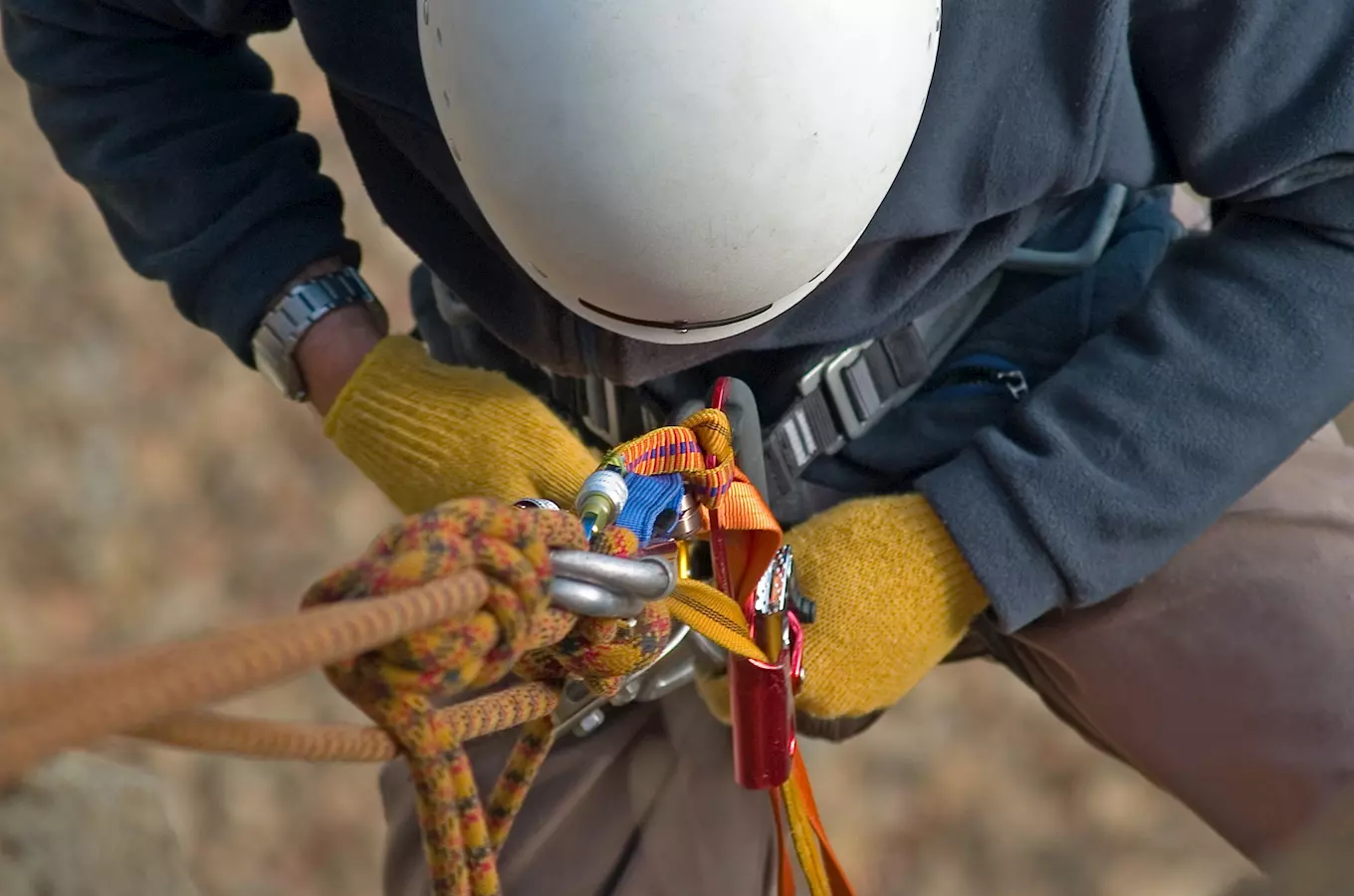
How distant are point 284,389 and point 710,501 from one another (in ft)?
1.10

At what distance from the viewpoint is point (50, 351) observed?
1161 millimetres

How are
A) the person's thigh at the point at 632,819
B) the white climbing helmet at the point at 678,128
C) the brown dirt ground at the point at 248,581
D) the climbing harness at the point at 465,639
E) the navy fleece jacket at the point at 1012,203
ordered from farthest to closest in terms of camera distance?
the brown dirt ground at the point at 248,581, the person's thigh at the point at 632,819, the navy fleece jacket at the point at 1012,203, the white climbing helmet at the point at 678,128, the climbing harness at the point at 465,639

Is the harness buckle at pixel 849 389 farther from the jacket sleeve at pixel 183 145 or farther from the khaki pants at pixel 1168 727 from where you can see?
the jacket sleeve at pixel 183 145

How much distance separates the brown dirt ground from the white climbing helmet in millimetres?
728

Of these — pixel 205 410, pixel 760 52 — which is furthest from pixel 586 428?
pixel 205 410

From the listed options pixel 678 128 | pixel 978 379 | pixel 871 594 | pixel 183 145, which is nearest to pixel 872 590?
pixel 871 594

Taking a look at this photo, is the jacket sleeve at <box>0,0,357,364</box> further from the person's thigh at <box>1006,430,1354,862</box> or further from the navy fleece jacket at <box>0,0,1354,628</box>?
the person's thigh at <box>1006,430,1354,862</box>

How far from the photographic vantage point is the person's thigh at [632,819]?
526 millimetres

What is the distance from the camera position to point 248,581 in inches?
41.9

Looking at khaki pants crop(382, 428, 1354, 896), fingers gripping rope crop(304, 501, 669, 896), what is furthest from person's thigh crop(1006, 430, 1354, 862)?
fingers gripping rope crop(304, 501, 669, 896)

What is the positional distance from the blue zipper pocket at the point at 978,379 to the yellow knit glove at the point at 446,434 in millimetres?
191

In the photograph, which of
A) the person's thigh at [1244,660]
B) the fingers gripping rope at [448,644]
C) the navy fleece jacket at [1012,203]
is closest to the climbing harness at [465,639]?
the fingers gripping rope at [448,644]

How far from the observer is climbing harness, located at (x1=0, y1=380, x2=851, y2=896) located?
0.59 ft

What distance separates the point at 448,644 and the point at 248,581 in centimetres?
92
